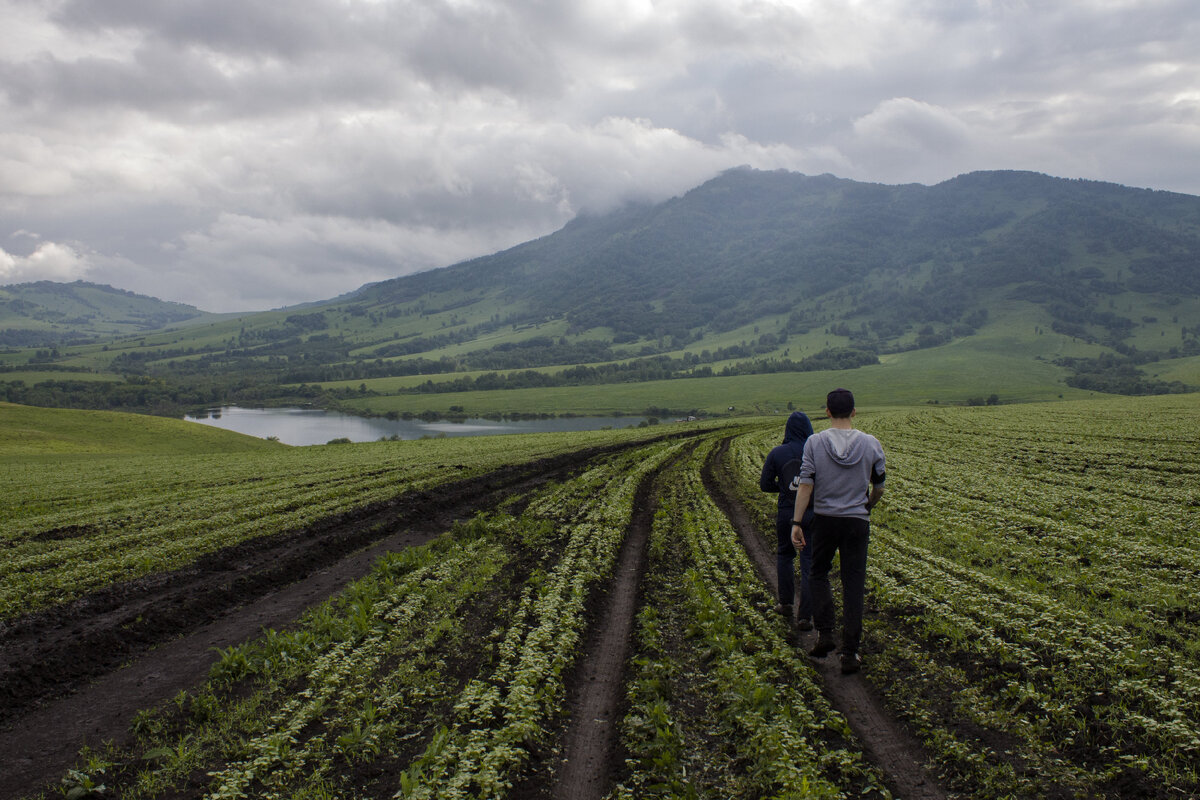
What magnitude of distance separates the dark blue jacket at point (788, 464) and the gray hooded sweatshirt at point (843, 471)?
136 cm

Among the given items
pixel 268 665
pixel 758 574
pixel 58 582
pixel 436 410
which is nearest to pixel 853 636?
pixel 758 574

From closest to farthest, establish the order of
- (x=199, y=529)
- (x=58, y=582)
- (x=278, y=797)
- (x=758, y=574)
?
(x=278, y=797), (x=758, y=574), (x=58, y=582), (x=199, y=529)

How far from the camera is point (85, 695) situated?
930cm

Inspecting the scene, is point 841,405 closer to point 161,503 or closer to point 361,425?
point 161,503

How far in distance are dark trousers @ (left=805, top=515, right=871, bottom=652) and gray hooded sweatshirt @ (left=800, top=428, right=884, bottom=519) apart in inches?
6.8

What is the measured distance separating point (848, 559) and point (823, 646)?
1.39 meters

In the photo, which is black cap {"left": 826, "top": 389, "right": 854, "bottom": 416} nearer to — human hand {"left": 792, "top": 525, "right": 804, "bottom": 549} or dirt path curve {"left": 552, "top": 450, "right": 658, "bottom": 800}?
human hand {"left": 792, "top": 525, "right": 804, "bottom": 549}

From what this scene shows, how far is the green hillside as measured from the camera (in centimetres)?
5909

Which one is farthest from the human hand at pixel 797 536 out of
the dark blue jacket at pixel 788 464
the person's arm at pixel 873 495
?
the dark blue jacket at pixel 788 464

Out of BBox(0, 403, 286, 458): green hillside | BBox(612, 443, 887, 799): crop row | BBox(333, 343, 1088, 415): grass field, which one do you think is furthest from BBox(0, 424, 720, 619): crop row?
BBox(333, 343, 1088, 415): grass field

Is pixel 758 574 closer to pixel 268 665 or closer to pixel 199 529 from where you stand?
pixel 268 665

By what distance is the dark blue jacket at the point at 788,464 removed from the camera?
10.7 metres

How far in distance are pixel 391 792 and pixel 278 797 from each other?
1.15m

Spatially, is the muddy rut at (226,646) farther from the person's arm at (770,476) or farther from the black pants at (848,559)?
the person's arm at (770,476)
